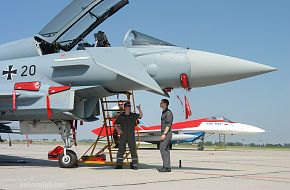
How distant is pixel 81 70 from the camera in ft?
27.8

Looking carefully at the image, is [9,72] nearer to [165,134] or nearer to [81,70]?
[81,70]

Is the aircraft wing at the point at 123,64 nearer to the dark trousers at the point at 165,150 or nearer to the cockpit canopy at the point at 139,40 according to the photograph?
the cockpit canopy at the point at 139,40

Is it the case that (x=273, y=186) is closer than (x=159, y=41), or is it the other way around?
(x=273, y=186)

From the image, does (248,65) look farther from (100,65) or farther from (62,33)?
(62,33)

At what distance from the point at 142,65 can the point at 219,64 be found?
1.59m

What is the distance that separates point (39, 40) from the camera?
31.2 ft

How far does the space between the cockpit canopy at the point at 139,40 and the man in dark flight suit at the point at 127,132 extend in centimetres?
139

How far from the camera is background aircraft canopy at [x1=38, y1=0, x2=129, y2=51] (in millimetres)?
9102

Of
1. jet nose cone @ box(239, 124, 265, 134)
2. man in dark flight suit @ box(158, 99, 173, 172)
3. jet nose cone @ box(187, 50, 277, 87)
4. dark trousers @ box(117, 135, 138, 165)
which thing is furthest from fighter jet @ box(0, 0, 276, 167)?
jet nose cone @ box(239, 124, 265, 134)

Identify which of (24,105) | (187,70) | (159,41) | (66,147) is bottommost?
(66,147)

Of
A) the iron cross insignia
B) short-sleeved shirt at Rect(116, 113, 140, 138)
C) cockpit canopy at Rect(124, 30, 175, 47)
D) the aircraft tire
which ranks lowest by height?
the aircraft tire

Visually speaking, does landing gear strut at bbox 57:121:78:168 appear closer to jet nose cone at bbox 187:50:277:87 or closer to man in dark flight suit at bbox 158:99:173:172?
man in dark flight suit at bbox 158:99:173:172

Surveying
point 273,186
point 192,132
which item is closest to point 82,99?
point 273,186

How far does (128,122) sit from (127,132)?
227mm
